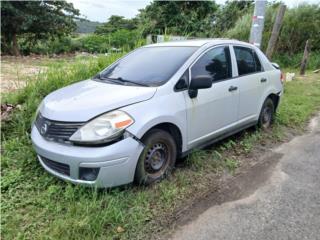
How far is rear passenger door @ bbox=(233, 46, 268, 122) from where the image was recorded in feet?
14.8

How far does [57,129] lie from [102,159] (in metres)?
0.59

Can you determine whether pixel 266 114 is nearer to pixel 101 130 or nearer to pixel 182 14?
pixel 101 130

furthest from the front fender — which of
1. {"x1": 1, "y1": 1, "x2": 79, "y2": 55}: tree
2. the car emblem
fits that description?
{"x1": 1, "y1": 1, "x2": 79, "y2": 55}: tree

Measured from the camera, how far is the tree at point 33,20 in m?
14.6

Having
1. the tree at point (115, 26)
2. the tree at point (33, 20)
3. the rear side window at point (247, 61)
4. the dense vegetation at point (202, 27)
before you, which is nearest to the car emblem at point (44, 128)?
the rear side window at point (247, 61)

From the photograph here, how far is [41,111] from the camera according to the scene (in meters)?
3.48

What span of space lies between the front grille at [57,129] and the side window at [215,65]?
156 centimetres

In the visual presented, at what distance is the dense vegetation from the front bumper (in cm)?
722

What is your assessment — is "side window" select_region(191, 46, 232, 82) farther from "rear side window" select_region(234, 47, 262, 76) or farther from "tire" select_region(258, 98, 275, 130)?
"tire" select_region(258, 98, 275, 130)

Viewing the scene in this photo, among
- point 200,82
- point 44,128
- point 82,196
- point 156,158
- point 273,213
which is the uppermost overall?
point 200,82

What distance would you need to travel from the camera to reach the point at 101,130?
2.99 m

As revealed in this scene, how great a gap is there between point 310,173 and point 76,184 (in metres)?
2.88

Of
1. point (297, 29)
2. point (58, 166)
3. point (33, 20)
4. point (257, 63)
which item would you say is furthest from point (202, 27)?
point (58, 166)

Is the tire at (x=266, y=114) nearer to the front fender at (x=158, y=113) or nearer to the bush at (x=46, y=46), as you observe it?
the front fender at (x=158, y=113)
